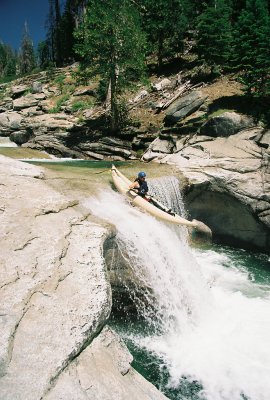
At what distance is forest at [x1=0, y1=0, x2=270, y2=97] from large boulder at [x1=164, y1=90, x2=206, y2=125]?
2.74m

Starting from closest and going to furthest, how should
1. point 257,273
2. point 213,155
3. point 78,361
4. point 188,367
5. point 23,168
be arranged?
point 78,361 → point 188,367 → point 23,168 → point 257,273 → point 213,155

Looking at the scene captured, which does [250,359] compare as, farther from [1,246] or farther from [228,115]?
[228,115]

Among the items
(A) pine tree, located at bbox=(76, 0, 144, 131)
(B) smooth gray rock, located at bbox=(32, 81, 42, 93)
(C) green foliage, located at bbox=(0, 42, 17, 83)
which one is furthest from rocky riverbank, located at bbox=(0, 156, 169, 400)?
(C) green foliage, located at bbox=(0, 42, 17, 83)

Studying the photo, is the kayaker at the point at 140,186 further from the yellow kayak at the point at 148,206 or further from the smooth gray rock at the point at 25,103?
the smooth gray rock at the point at 25,103

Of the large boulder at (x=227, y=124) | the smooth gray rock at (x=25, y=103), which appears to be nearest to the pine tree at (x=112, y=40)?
the large boulder at (x=227, y=124)

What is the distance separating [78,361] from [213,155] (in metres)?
12.2

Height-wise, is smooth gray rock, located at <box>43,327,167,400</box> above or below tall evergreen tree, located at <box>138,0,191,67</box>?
below

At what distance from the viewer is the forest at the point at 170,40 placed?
19.1 m

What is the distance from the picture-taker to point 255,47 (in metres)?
19.0

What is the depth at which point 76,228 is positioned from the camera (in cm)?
759

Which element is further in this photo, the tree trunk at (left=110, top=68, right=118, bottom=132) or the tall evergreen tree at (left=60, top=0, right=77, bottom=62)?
the tall evergreen tree at (left=60, top=0, right=77, bottom=62)

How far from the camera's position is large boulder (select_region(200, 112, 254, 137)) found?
17141 millimetres

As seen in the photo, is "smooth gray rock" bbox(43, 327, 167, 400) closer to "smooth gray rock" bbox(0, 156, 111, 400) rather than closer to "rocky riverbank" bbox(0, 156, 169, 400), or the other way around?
"rocky riverbank" bbox(0, 156, 169, 400)

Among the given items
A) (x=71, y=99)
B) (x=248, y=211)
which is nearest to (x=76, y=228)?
(x=248, y=211)
